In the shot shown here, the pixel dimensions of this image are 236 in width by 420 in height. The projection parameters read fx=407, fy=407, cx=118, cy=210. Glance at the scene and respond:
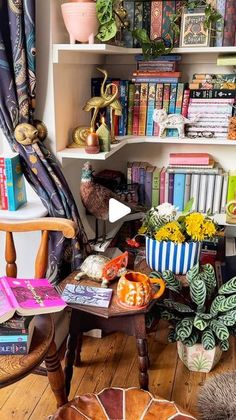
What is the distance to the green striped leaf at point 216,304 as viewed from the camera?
1.60 meters

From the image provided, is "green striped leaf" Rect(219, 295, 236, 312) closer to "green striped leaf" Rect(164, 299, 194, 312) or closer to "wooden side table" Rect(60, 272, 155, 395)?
"green striped leaf" Rect(164, 299, 194, 312)

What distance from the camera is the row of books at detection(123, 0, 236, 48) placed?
5.80ft

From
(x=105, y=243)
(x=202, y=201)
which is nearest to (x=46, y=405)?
(x=105, y=243)

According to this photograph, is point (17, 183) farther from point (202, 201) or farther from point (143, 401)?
point (202, 201)

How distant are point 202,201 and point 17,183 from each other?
3.31 ft

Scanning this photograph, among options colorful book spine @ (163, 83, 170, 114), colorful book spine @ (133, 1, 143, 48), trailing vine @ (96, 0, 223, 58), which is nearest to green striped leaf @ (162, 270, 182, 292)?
colorful book spine @ (163, 83, 170, 114)

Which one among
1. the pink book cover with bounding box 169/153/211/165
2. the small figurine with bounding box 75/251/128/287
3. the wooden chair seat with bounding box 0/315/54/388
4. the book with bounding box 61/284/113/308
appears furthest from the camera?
the pink book cover with bounding box 169/153/211/165

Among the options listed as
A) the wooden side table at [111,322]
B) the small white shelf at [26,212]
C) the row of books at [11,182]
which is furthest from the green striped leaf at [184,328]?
the row of books at [11,182]

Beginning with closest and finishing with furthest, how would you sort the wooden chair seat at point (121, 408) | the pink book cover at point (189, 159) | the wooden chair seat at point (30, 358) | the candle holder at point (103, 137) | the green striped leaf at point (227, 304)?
1. the wooden chair seat at point (30, 358)
2. the wooden chair seat at point (121, 408)
3. the green striped leaf at point (227, 304)
4. the candle holder at point (103, 137)
5. the pink book cover at point (189, 159)

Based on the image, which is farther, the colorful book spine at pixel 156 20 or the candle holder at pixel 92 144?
the colorful book spine at pixel 156 20

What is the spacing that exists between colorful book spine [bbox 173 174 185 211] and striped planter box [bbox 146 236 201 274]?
1.82ft

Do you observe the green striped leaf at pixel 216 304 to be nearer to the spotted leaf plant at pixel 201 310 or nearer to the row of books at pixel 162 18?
the spotted leaf plant at pixel 201 310

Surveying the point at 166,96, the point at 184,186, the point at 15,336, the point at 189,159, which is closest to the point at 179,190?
the point at 184,186

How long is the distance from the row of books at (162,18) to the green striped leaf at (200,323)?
1186 mm
